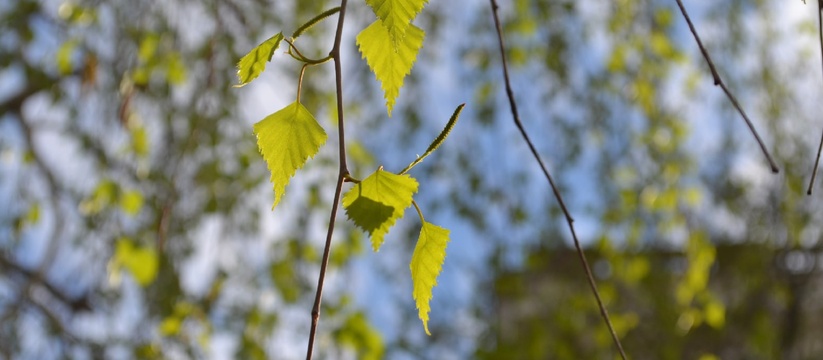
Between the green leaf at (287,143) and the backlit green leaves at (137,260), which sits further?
the backlit green leaves at (137,260)

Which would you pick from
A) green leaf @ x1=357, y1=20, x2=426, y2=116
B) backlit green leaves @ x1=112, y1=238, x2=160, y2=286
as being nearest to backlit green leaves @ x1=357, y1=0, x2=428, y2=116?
green leaf @ x1=357, y1=20, x2=426, y2=116

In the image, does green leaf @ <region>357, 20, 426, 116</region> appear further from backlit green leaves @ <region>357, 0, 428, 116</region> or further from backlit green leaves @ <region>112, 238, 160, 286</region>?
backlit green leaves @ <region>112, 238, 160, 286</region>

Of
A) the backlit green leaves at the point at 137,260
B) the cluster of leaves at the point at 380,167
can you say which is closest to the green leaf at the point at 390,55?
the cluster of leaves at the point at 380,167

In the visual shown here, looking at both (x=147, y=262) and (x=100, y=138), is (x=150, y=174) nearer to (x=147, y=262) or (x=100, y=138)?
(x=100, y=138)

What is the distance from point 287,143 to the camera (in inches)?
24.9

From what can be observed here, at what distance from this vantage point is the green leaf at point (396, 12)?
23.7 inches

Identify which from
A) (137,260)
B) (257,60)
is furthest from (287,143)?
(137,260)

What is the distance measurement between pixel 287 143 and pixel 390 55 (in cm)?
9

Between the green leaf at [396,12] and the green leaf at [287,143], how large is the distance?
78mm

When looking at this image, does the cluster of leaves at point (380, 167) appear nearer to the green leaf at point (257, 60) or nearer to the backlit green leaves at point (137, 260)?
the green leaf at point (257, 60)

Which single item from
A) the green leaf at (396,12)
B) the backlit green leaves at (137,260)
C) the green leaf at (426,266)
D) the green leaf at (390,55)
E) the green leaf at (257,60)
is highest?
the backlit green leaves at (137,260)

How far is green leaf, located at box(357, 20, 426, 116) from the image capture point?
66 cm

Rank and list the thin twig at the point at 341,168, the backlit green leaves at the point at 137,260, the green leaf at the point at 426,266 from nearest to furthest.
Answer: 1. the thin twig at the point at 341,168
2. the green leaf at the point at 426,266
3. the backlit green leaves at the point at 137,260

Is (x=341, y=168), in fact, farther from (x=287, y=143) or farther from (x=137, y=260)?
(x=137, y=260)
